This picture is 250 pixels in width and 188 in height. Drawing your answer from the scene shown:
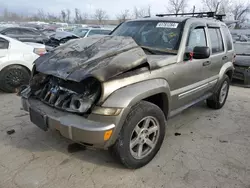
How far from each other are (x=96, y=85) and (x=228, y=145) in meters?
2.34

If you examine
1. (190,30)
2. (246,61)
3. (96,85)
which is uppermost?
(190,30)

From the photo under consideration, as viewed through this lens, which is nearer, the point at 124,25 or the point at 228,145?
the point at 228,145

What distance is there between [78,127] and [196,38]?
2502mm

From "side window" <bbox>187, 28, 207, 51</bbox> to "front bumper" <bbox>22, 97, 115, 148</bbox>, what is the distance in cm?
199

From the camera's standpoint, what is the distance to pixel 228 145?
3.54m

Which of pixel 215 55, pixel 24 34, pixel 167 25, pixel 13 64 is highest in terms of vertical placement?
pixel 167 25

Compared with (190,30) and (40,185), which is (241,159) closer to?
(190,30)

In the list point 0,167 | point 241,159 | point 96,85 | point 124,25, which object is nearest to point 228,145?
point 241,159

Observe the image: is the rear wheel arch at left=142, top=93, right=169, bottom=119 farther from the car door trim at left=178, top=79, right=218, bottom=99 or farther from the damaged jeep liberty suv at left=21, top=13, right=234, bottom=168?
the car door trim at left=178, top=79, right=218, bottom=99

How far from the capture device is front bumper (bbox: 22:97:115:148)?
2270 mm

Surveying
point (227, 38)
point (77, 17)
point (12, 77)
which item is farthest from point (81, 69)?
point (77, 17)

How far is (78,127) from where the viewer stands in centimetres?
229

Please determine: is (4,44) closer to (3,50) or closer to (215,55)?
(3,50)

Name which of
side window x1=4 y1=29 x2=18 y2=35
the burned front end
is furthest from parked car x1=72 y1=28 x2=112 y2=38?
the burned front end
